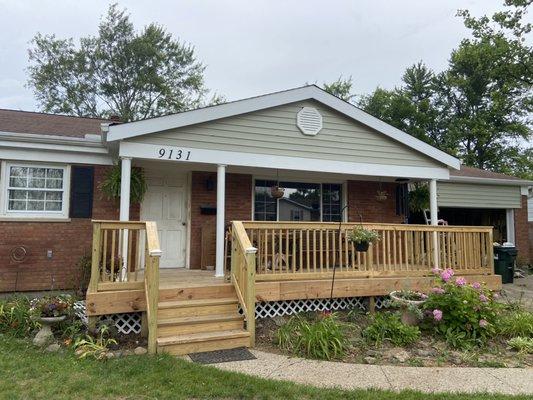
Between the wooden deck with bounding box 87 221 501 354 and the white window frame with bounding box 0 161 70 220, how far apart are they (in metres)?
1.51

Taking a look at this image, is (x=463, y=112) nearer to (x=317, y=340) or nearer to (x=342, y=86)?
(x=342, y=86)

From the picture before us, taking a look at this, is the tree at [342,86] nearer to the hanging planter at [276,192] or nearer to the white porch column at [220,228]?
the hanging planter at [276,192]

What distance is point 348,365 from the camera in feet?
15.6

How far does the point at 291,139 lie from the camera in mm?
8125

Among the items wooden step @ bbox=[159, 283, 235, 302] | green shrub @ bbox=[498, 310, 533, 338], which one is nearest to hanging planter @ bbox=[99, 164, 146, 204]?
wooden step @ bbox=[159, 283, 235, 302]

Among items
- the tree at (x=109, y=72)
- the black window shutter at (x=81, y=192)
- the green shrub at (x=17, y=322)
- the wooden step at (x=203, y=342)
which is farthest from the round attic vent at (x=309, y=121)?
the tree at (x=109, y=72)

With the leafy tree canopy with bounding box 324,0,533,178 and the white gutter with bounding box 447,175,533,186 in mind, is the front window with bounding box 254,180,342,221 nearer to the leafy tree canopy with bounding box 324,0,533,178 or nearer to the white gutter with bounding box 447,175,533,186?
the white gutter with bounding box 447,175,533,186

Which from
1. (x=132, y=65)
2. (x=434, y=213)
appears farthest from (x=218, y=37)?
(x=434, y=213)

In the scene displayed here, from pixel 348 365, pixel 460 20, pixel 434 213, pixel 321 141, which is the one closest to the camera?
pixel 348 365

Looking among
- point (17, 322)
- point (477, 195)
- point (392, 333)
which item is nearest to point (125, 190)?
point (17, 322)

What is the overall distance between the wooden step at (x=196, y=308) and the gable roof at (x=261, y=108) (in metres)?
3.04

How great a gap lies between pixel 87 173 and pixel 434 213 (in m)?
7.68

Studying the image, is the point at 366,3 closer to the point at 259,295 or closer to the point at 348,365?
the point at 259,295

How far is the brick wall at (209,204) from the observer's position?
8.59 meters
